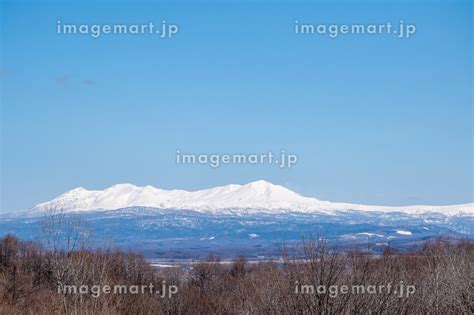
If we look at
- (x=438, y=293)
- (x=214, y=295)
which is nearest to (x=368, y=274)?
(x=438, y=293)

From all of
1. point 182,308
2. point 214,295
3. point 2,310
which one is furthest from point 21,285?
Answer: point 2,310

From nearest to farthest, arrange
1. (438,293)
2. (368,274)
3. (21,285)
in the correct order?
(368,274) → (438,293) → (21,285)

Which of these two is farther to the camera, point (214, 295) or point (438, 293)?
point (214, 295)

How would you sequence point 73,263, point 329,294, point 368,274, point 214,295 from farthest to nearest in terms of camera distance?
1. point 214,295
2. point 73,263
3. point 368,274
4. point 329,294

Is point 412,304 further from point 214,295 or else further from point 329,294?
point 214,295

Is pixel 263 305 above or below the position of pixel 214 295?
above

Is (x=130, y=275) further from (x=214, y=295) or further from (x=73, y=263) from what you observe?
(x=73, y=263)

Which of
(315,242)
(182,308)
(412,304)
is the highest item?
(315,242)

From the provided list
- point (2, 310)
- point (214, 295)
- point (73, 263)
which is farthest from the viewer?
point (214, 295)

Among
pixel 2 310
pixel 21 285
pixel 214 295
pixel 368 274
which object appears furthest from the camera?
pixel 214 295
